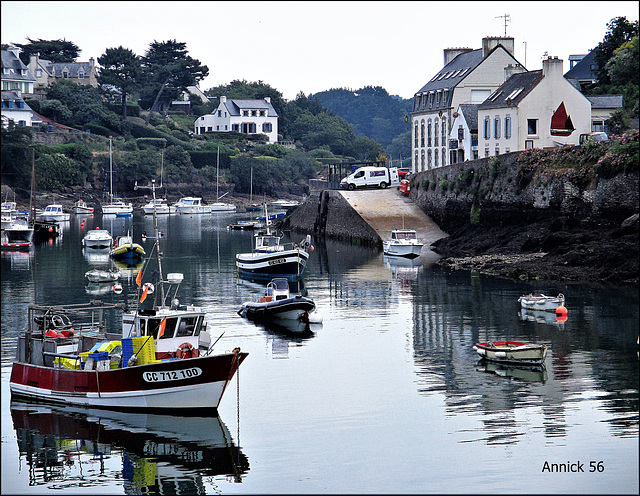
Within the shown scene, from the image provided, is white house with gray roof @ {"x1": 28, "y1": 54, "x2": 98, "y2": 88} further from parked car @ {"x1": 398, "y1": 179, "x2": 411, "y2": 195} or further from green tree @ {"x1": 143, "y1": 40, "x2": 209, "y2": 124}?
parked car @ {"x1": 398, "y1": 179, "x2": 411, "y2": 195}

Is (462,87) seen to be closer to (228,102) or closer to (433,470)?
(433,470)

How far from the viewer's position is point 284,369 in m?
31.2

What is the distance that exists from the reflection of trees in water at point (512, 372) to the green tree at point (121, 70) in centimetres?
12248

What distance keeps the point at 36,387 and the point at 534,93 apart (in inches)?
1957

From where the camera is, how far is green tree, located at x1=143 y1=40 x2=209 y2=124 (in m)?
170

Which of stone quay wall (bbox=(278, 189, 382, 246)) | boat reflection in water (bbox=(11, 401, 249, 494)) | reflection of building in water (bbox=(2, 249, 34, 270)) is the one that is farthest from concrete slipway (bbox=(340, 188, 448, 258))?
boat reflection in water (bbox=(11, 401, 249, 494))

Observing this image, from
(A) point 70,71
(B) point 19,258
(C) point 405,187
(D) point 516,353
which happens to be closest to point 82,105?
(A) point 70,71

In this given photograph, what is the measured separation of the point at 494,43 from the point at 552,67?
16.3 meters

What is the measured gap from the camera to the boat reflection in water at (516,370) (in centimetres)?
2928

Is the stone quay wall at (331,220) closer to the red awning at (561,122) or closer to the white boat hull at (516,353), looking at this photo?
the red awning at (561,122)

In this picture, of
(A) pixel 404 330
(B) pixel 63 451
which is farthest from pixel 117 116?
(B) pixel 63 451

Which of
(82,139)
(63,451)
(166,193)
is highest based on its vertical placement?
(82,139)

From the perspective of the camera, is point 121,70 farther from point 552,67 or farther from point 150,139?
point 552,67

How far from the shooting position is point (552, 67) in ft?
220
